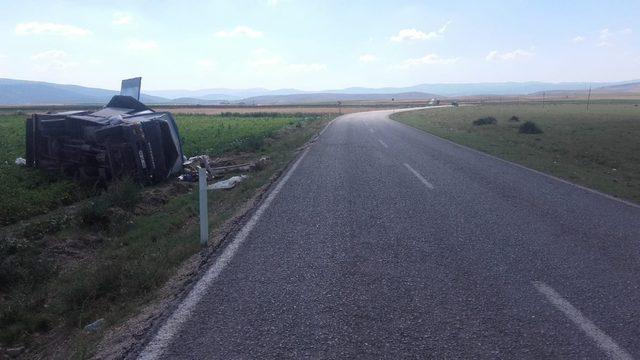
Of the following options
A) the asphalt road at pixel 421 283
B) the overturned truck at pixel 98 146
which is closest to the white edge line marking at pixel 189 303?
the asphalt road at pixel 421 283

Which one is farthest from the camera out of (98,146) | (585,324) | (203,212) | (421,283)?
(98,146)

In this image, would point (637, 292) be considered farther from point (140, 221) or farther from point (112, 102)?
point (112, 102)

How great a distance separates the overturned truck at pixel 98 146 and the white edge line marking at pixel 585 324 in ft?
32.8

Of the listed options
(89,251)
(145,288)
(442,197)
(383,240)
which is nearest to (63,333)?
(145,288)

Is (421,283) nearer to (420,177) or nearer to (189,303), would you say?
(189,303)

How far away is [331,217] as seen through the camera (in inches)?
328

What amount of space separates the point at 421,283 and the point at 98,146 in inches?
391

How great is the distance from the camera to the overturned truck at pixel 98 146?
1264cm

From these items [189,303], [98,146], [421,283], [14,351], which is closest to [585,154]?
[98,146]

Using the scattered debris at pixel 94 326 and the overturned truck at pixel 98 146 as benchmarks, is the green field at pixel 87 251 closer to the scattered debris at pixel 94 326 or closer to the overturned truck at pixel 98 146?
the scattered debris at pixel 94 326

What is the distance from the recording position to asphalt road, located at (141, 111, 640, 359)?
4.09 metres

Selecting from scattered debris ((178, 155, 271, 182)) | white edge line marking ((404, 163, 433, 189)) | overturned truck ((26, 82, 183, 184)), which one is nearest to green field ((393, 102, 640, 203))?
white edge line marking ((404, 163, 433, 189))

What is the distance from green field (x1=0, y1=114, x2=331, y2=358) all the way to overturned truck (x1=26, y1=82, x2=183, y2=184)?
489 millimetres

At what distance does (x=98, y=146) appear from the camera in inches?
498
